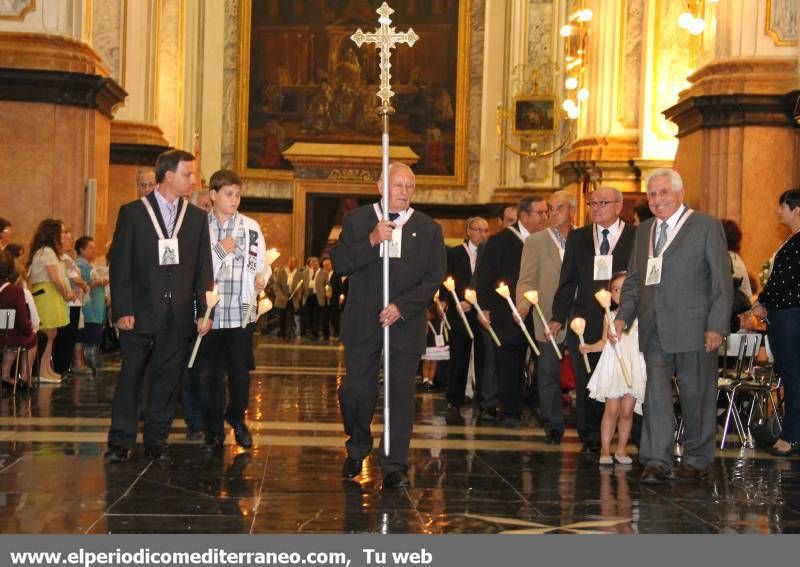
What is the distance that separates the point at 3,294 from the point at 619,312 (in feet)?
20.8

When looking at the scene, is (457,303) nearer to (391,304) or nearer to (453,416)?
(453,416)

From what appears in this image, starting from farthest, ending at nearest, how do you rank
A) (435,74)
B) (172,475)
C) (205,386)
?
(435,74)
(205,386)
(172,475)

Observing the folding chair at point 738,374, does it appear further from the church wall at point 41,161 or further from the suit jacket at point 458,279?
the church wall at point 41,161

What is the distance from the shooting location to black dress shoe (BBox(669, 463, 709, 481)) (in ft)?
29.7

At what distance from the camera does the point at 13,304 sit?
13305 millimetres

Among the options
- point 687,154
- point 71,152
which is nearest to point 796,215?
point 687,154

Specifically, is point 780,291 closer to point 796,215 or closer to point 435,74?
point 796,215

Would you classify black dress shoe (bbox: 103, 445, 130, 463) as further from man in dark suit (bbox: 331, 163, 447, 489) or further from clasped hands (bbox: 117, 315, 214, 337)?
man in dark suit (bbox: 331, 163, 447, 489)

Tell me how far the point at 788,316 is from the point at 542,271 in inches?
81.7

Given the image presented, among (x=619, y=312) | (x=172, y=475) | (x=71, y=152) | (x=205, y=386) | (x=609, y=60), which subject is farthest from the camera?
(x=609, y=60)

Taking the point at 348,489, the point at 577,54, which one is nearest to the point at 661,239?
the point at 348,489

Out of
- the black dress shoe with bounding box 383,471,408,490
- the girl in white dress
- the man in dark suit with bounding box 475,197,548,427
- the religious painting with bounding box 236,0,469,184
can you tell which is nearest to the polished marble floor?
the black dress shoe with bounding box 383,471,408,490

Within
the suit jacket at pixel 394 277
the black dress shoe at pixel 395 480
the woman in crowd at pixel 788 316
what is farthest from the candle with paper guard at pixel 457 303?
the black dress shoe at pixel 395 480
